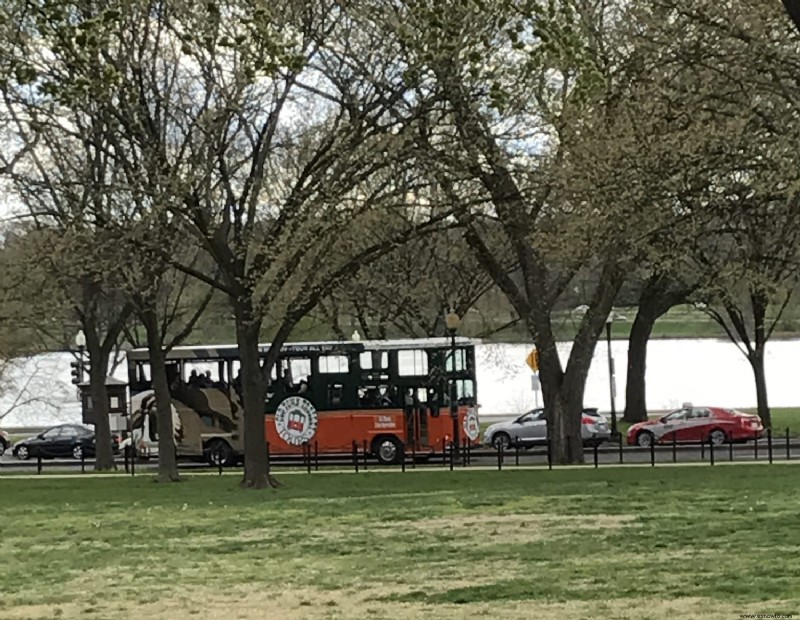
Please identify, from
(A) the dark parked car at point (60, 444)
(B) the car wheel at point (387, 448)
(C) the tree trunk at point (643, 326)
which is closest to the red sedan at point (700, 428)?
(C) the tree trunk at point (643, 326)

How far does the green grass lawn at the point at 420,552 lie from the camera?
32.2 ft

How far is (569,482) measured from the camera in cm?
2303

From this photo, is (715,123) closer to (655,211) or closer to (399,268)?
(655,211)

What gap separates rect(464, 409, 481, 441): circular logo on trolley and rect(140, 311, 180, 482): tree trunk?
10.5 metres

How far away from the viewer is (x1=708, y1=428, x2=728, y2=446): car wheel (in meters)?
41.5

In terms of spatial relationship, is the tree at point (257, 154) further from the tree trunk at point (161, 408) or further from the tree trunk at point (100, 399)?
the tree trunk at point (100, 399)

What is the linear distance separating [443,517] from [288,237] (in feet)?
24.7

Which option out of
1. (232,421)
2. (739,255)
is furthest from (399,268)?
(739,255)

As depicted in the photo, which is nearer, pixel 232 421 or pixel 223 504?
pixel 223 504

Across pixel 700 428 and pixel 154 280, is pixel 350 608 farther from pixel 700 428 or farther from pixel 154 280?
pixel 700 428

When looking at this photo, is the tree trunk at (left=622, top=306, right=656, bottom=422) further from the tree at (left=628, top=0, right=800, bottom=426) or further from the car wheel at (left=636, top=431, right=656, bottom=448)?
the tree at (left=628, top=0, right=800, bottom=426)

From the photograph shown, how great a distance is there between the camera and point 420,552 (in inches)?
520

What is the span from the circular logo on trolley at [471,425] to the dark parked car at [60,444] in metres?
15.7

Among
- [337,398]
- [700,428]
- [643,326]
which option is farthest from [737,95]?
[643,326]
